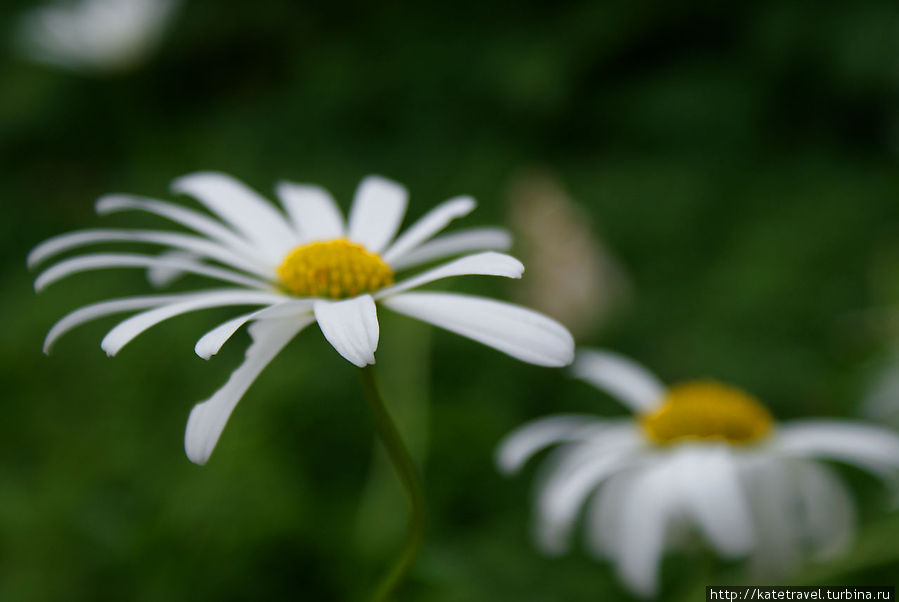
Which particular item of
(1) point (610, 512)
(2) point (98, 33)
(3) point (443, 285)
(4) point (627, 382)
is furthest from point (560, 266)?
(2) point (98, 33)

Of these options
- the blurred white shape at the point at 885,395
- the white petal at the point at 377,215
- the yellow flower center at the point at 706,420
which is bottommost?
the yellow flower center at the point at 706,420

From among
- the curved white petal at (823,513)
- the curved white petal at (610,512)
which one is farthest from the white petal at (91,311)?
the curved white petal at (823,513)

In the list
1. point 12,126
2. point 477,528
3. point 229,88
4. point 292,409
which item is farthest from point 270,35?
point 477,528

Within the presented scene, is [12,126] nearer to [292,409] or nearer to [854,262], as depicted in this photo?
[292,409]

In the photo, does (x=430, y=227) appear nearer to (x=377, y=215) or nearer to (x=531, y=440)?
(x=377, y=215)

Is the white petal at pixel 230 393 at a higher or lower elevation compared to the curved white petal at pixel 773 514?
lower

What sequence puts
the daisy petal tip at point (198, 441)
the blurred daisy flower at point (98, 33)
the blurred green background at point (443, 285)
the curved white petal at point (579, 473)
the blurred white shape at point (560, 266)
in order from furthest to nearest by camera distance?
the blurred daisy flower at point (98, 33) → the blurred white shape at point (560, 266) → the blurred green background at point (443, 285) → the curved white petal at point (579, 473) → the daisy petal tip at point (198, 441)

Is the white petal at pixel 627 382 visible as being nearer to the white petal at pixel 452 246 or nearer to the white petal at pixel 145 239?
the white petal at pixel 452 246

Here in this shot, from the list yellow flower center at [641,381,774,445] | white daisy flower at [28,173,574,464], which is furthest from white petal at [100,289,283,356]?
yellow flower center at [641,381,774,445]
